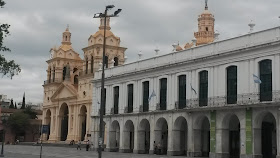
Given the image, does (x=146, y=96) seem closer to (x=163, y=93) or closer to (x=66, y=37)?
(x=163, y=93)

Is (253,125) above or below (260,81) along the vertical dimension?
below

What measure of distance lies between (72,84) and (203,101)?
44133 millimetres

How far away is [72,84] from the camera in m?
81.6

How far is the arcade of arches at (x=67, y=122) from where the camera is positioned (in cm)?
7519

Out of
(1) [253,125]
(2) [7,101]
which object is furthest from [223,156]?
(2) [7,101]

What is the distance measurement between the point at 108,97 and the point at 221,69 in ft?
59.5

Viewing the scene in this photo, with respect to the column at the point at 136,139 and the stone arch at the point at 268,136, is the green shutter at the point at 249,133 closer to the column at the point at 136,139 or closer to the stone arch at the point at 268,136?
the stone arch at the point at 268,136

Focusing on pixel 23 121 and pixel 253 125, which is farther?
pixel 23 121

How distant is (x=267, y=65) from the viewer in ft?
118

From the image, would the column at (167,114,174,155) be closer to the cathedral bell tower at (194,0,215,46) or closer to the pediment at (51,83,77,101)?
the cathedral bell tower at (194,0,215,46)

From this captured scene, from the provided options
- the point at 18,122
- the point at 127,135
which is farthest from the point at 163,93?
the point at 18,122

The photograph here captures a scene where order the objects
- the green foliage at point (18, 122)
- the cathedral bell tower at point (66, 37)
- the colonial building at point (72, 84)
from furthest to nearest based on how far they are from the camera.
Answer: the green foliage at point (18, 122) < the cathedral bell tower at point (66, 37) < the colonial building at point (72, 84)

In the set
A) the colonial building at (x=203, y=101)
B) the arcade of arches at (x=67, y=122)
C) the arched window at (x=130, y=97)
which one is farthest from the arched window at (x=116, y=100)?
the arcade of arches at (x=67, y=122)

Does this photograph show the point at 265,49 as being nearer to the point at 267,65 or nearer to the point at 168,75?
the point at 267,65
